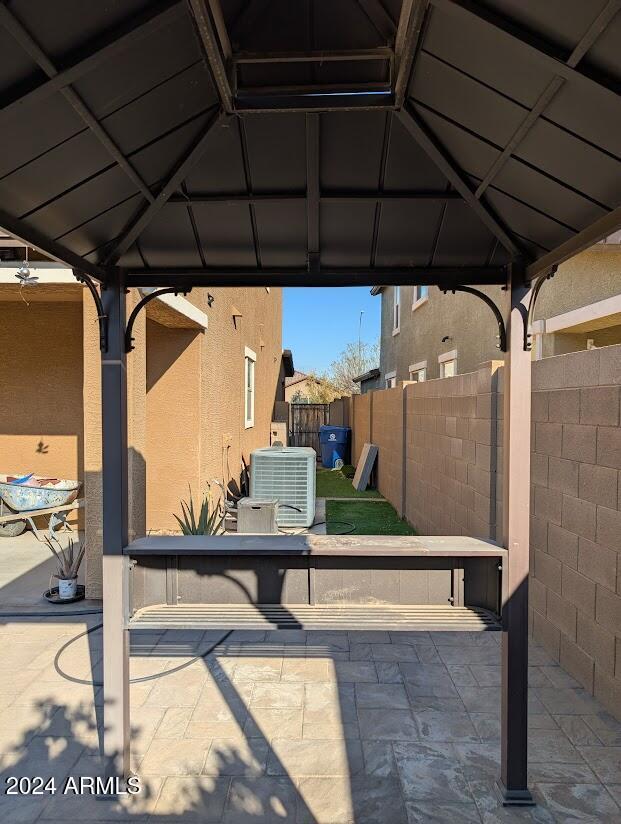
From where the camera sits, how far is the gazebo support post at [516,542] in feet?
8.90

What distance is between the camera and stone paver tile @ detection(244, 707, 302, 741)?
10.3 ft

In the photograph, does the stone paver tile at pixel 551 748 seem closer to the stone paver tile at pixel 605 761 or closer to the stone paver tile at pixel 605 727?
the stone paver tile at pixel 605 761

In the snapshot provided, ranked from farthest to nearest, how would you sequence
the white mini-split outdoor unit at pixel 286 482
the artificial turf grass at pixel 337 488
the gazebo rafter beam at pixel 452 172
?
the artificial turf grass at pixel 337 488 → the white mini-split outdoor unit at pixel 286 482 → the gazebo rafter beam at pixel 452 172

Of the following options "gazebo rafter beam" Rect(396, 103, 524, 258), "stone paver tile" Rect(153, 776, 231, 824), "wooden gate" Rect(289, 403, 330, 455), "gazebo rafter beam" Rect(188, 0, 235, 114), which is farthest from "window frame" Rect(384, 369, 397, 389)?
"gazebo rafter beam" Rect(188, 0, 235, 114)

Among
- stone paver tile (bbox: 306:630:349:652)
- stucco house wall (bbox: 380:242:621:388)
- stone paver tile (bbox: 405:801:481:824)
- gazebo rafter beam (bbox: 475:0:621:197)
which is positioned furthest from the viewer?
stucco house wall (bbox: 380:242:621:388)

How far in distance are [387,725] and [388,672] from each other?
703 millimetres

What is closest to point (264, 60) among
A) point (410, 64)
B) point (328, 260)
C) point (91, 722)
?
point (410, 64)

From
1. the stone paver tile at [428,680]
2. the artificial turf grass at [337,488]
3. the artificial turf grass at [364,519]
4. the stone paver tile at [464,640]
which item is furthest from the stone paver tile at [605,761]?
the artificial turf grass at [337,488]

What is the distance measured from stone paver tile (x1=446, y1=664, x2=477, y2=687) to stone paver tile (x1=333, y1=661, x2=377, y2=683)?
60 centimetres

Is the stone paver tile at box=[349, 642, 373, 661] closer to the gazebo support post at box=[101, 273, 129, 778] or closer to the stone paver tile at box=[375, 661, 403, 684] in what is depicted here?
the stone paver tile at box=[375, 661, 403, 684]

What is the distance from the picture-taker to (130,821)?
2502 mm

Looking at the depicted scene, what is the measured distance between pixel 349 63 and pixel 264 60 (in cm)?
39

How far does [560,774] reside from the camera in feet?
9.22

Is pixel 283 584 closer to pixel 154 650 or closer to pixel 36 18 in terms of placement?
pixel 154 650
